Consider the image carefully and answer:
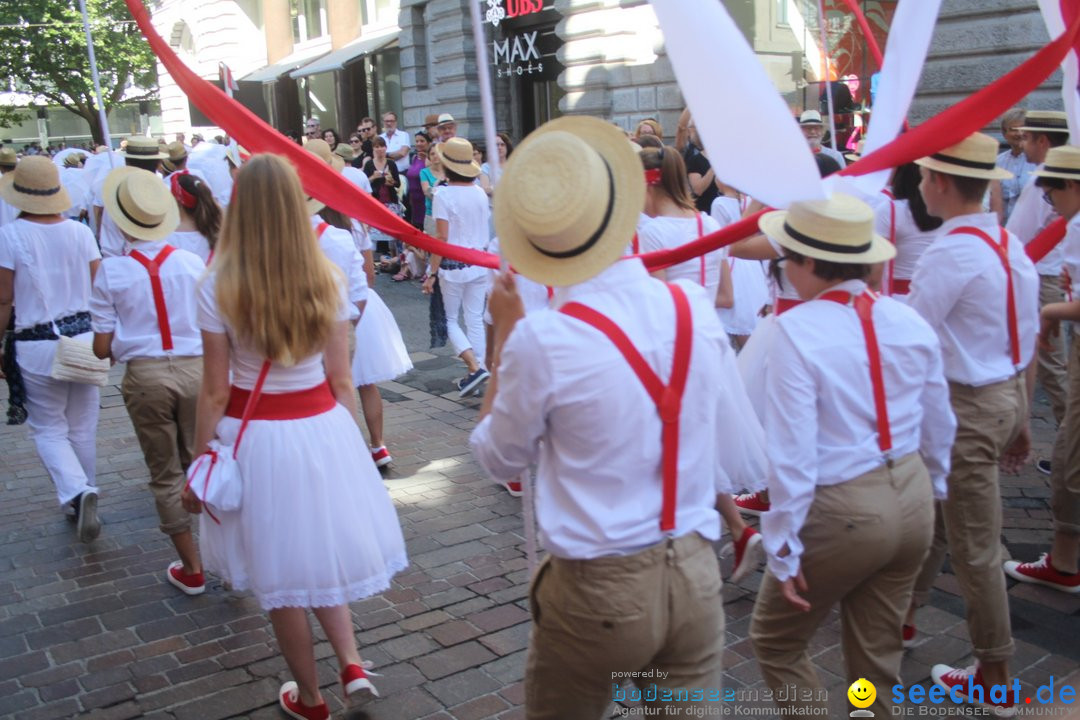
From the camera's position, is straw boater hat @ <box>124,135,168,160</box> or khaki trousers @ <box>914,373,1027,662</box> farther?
straw boater hat @ <box>124,135,168,160</box>

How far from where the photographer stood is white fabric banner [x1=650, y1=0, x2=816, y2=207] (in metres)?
2.44

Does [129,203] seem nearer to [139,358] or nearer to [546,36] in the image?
[139,358]

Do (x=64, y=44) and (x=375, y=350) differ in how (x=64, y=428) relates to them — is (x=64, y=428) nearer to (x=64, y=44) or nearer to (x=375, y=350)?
(x=375, y=350)

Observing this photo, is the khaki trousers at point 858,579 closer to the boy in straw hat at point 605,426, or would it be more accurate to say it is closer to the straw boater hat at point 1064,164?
the boy in straw hat at point 605,426

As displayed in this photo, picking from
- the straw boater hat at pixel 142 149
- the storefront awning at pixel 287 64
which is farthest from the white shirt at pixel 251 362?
the storefront awning at pixel 287 64

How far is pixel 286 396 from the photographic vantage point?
139 inches

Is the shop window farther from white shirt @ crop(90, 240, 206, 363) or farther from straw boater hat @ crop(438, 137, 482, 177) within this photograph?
white shirt @ crop(90, 240, 206, 363)

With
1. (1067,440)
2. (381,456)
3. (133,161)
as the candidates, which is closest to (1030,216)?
(1067,440)

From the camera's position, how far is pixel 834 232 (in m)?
2.86

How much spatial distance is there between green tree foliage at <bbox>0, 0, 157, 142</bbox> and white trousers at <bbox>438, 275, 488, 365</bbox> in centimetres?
Result: 2891

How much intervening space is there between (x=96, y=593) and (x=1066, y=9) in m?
4.85

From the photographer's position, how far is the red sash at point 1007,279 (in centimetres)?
352

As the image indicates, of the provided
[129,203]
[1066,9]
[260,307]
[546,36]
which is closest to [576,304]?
[260,307]

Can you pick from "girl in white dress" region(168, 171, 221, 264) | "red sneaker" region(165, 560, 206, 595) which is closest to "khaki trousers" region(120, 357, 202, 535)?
"red sneaker" region(165, 560, 206, 595)
